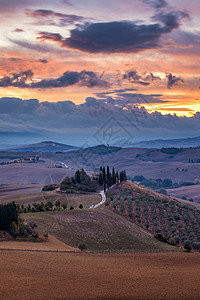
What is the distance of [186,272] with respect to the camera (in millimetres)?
28516

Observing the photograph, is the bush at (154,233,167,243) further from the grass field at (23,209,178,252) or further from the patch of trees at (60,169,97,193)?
the patch of trees at (60,169,97,193)

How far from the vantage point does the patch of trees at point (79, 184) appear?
10381cm

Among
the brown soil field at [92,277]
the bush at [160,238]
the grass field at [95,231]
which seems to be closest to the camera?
the brown soil field at [92,277]

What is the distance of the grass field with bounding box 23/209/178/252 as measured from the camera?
45812 mm

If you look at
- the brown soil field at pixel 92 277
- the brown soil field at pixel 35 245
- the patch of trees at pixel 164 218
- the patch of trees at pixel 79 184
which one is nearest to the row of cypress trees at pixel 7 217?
the brown soil field at pixel 35 245

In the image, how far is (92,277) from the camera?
80.4 ft

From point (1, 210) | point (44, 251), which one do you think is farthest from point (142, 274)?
point (1, 210)

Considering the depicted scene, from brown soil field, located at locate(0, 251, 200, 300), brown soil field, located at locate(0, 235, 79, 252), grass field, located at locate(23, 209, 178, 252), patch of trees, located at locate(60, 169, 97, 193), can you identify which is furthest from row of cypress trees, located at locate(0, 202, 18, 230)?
patch of trees, located at locate(60, 169, 97, 193)

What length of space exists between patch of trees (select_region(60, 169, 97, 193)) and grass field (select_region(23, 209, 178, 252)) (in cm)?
4065

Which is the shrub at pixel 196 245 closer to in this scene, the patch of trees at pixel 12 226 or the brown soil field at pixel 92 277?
the brown soil field at pixel 92 277

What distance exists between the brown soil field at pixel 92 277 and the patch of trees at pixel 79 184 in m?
68.5

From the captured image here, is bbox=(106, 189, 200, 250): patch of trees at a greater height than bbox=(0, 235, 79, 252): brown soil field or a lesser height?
lesser

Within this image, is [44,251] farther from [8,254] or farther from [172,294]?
[172,294]

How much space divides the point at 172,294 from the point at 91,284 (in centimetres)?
544
